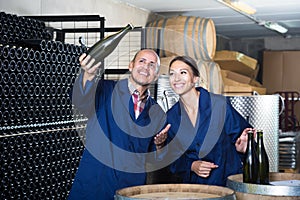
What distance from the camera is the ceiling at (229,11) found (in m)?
7.16

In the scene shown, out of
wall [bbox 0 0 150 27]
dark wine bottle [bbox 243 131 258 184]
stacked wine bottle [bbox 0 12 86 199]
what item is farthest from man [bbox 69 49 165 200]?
wall [bbox 0 0 150 27]

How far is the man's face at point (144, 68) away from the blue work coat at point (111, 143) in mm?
146

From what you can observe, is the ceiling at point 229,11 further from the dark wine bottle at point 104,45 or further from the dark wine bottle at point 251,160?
the dark wine bottle at point 251,160

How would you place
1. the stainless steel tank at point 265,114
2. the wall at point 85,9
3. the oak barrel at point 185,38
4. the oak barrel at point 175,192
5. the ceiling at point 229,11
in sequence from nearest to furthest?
the oak barrel at point 175,192 → the wall at point 85,9 → the stainless steel tank at point 265,114 → the oak barrel at point 185,38 → the ceiling at point 229,11

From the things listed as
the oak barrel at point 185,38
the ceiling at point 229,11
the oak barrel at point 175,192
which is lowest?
the oak barrel at point 175,192

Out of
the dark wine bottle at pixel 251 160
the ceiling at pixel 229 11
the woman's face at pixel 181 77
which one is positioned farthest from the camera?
the ceiling at pixel 229 11

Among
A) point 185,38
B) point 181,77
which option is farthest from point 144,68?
point 185,38

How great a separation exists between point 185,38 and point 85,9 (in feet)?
4.88

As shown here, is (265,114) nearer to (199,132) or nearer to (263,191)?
(199,132)

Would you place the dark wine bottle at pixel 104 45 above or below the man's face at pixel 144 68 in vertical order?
above

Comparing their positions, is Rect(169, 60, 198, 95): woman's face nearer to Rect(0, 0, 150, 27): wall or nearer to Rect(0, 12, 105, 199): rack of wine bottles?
Rect(0, 12, 105, 199): rack of wine bottles

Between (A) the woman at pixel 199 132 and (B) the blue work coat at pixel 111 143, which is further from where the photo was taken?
(A) the woman at pixel 199 132

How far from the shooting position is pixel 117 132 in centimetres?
333

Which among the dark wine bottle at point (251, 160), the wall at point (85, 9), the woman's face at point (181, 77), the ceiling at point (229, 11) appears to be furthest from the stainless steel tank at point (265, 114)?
the dark wine bottle at point (251, 160)
